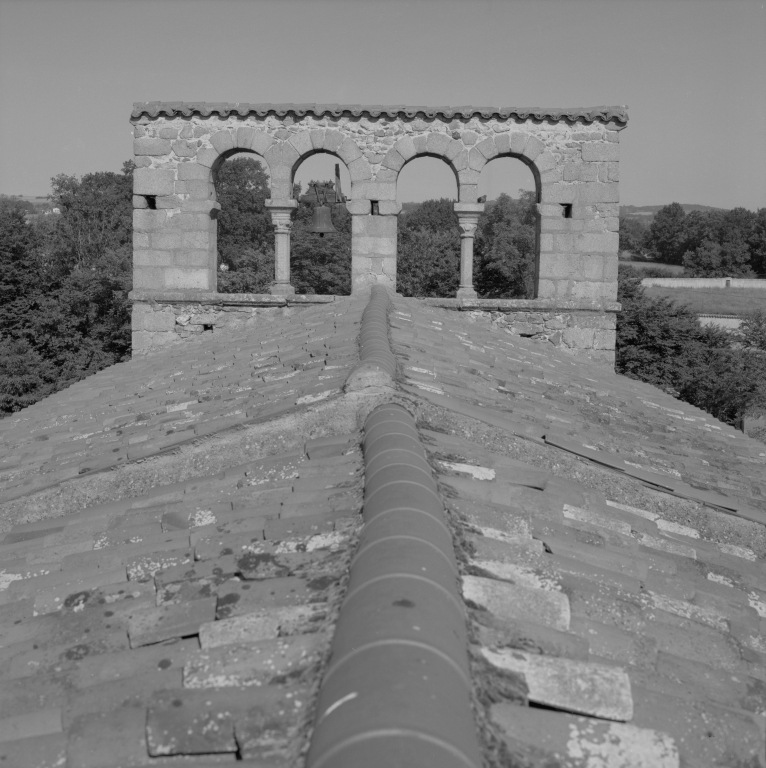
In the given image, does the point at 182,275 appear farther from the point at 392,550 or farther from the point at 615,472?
the point at 392,550

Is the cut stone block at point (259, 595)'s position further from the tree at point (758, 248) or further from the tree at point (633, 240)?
the tree at point (633, 240)

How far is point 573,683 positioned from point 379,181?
8.10 meters

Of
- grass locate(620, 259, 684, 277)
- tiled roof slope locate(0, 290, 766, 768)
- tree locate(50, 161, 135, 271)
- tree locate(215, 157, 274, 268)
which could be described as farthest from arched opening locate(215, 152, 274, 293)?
tiled roof slope locate(0, 290, 766, 768)

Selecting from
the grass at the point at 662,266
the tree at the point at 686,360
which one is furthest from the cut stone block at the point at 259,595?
the grass at the point at 662,266

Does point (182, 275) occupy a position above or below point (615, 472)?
above

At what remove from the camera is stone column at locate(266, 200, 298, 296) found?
367 inches

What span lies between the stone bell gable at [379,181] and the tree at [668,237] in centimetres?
5353

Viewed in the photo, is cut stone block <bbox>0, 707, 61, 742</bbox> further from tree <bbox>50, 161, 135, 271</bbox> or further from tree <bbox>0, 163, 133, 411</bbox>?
tree <bbox>50, 161, 135, 271</bbox>

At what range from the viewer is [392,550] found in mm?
1836

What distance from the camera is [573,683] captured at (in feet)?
5.24

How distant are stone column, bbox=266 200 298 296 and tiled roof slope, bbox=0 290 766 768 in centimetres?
523

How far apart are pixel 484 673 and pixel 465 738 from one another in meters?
0.30

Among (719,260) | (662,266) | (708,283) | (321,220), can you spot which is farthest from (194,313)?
(662,266)

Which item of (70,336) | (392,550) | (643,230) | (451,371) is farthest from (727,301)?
(392,550)
